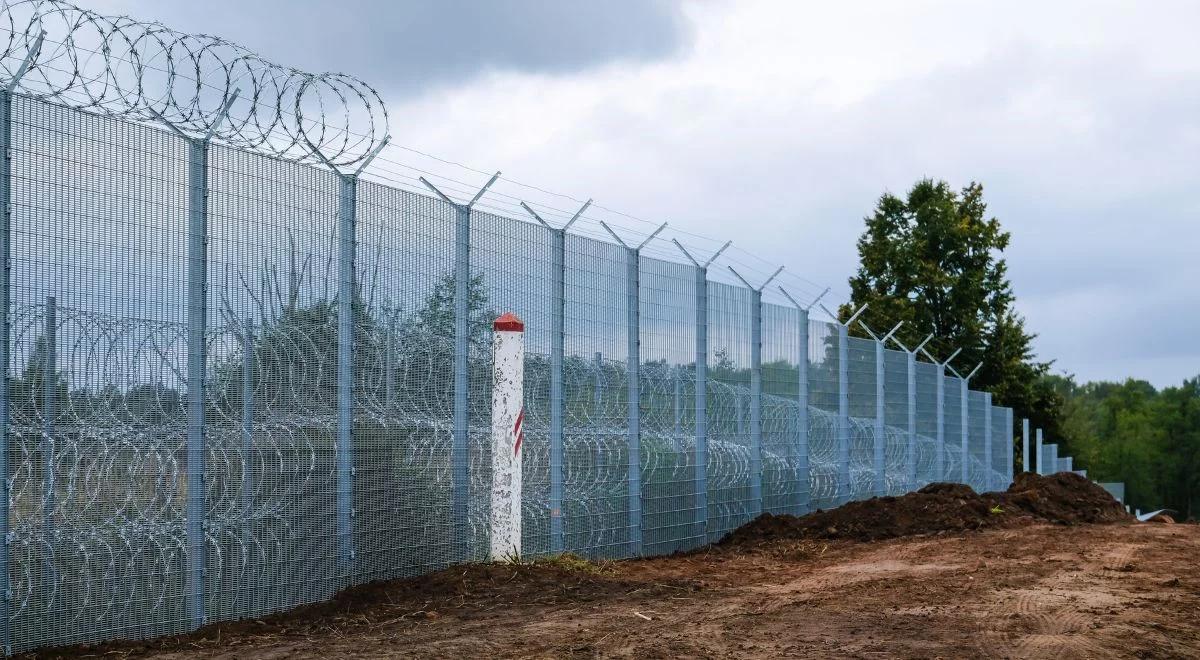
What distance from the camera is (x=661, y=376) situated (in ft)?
49.5

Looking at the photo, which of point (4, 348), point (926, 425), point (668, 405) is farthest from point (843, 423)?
point (4, 348)

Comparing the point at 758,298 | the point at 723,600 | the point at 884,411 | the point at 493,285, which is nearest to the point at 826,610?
the point at 723,600

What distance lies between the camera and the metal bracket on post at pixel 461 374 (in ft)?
37.8

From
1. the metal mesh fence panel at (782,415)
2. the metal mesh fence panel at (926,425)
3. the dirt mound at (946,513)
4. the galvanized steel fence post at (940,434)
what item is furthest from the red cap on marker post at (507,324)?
the galvanized steel fence post at (940,434)

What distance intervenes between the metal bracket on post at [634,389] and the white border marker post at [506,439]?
284 centimetres

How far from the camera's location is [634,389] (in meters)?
14.5

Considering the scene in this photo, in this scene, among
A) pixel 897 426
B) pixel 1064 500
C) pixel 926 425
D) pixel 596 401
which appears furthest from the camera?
pixel 926 425

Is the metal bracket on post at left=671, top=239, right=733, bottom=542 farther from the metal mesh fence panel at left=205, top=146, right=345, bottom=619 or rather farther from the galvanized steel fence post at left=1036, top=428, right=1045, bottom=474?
the galvanized steel fence post at left=1036, top=428, right=1045, bottom=474

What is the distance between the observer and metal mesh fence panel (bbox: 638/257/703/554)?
14.8 metres

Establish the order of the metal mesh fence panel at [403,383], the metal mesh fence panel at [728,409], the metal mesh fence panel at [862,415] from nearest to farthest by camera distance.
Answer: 1. the metal mesh fence panel at [403,383]
2. the metal mesh fence panel at [728,409]
3. the metal mesh fence panel at [862,415]

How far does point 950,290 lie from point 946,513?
79.8 ft

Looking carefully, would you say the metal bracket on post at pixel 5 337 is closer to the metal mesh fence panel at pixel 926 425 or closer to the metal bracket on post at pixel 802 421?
the metal bracket on post at pixel 802 421

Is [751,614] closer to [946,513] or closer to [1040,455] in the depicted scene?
[946,513]

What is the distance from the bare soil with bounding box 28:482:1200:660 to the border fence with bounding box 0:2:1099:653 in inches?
16.1
